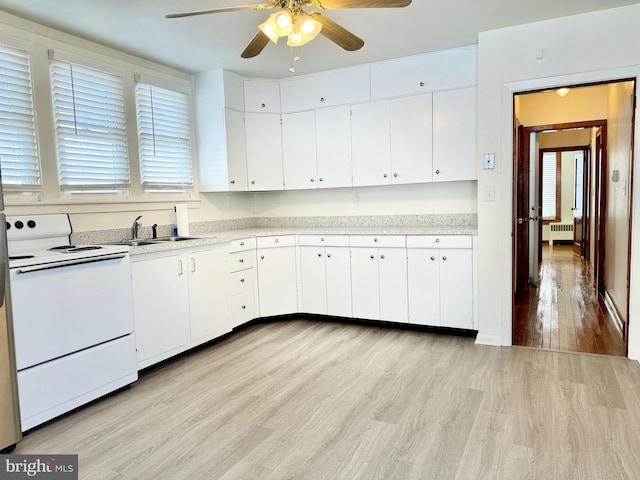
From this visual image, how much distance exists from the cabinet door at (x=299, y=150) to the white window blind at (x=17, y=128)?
2270mm

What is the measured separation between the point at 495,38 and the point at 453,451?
2918 mm

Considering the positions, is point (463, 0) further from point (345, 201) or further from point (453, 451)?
point (453, 451)

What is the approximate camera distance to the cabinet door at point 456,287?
3.60 metres

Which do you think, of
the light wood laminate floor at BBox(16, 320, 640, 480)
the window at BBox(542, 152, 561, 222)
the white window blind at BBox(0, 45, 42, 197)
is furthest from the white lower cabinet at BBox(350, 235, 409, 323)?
the window at BBox(542, 152, 561, 222)

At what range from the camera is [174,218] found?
406 cm

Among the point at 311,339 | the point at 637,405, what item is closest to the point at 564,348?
the point at 637,405

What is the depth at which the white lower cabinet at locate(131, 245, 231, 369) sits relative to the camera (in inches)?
120

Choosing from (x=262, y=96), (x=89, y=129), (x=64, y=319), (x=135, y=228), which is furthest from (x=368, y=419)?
(x=262, y=96)

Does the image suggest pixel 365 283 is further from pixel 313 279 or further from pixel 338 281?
pixel 313 279

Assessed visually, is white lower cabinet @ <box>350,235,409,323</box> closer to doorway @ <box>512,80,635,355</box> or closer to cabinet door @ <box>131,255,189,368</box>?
doorway @ <box>512,80,635,355</box>

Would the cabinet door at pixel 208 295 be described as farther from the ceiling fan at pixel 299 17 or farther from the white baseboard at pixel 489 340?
the white baseboard at pixel 489 340

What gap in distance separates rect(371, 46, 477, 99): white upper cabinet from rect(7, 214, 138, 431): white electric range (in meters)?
2.71

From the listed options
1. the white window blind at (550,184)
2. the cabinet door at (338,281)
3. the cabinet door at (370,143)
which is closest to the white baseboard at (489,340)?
the cabinet door at (338,281)

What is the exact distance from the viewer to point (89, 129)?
11.0 ft
